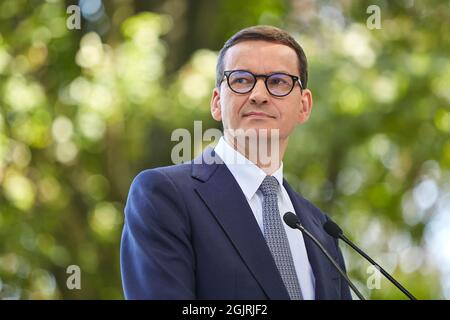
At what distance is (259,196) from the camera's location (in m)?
3.03

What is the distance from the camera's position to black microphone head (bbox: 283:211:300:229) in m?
2.86

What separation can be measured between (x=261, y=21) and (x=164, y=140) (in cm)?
181

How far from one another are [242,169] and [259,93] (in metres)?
0.25

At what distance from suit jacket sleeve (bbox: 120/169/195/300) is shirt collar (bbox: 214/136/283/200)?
283 millimetres

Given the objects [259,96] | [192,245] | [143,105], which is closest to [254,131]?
[259,96]

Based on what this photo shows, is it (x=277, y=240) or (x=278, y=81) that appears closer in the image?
(x=277, y=240)

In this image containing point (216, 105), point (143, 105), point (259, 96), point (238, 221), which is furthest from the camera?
point (143, 105)

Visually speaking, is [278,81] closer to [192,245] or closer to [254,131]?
[254,131]

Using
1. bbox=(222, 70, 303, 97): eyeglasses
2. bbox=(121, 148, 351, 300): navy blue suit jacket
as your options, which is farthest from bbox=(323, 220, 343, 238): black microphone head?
bbox=(222, 70, 303, 97): eyeglasses

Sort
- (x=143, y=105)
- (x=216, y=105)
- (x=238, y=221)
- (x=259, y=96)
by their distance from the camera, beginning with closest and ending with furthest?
(x=238, y=221), (x=259, y=96), (x=216, y=105), (x=143, y=105)

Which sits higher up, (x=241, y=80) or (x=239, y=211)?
(x=241, y=80)

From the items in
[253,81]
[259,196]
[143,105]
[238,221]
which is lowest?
[238,221]

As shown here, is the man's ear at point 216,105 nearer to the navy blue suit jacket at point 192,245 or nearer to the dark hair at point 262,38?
the dark hair at point 262,38
